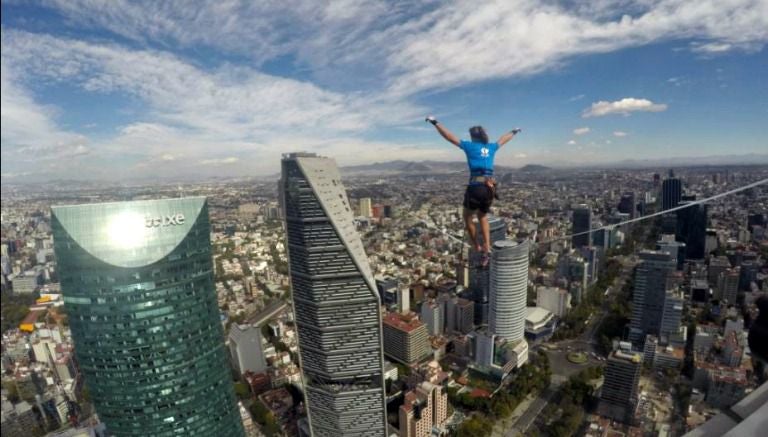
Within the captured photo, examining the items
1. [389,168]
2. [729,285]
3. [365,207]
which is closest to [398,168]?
[389,168]

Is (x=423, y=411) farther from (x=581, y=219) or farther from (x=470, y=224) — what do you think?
(x=581, y=219)

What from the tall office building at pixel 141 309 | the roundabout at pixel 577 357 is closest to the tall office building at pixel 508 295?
the roundabout at pixel 577 357

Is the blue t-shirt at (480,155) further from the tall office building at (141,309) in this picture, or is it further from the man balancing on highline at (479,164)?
the tall office building at (141,309)

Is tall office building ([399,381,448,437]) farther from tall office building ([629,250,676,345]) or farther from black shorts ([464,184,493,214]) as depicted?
black shorts ([464,184,493,214])

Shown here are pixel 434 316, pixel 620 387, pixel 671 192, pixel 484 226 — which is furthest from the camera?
pixel 434 316

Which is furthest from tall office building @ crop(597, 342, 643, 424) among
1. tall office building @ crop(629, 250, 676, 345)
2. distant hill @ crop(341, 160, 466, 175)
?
distant hill @ crop(341, 160, 466, 175)
